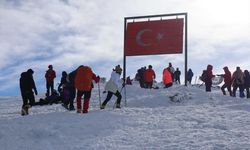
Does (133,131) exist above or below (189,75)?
below

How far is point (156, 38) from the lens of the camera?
2683 cm

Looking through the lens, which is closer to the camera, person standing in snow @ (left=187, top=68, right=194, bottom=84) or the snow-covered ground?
the snow-covered ground

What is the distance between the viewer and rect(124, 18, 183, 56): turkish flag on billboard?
2655 centimetres

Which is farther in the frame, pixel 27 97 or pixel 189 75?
pixel 189 75

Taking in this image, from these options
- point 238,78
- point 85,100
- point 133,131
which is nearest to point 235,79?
point 238,78

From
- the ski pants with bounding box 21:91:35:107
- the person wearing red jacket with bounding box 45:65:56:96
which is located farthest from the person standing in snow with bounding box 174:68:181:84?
the ski pants with bounding box 21:91:35:107

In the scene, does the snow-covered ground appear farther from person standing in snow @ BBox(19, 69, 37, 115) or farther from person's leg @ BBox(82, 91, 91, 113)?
person standing in snow @ BBox(19, 69, 37, 115)

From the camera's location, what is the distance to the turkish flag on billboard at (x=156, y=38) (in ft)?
87.1

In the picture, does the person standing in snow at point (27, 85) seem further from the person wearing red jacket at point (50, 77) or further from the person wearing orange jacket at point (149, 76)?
the person wearing orange jacket at point (149, 76)

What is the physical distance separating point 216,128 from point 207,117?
182 centimetres

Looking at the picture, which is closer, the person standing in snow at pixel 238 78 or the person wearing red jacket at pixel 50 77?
the person standing in snow at pixel 238 78

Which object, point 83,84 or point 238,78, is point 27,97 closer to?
point 83,84

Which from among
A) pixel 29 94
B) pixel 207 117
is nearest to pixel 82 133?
pixel 207 117

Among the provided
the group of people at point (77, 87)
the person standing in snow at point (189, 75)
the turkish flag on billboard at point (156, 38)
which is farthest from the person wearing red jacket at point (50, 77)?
the person standing in snow at point (189, 75)
